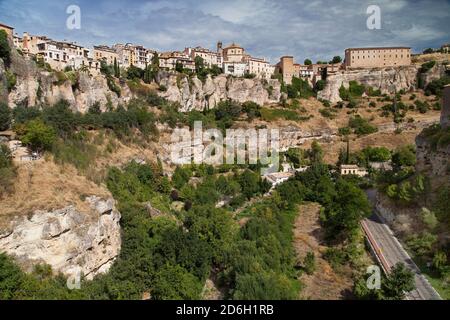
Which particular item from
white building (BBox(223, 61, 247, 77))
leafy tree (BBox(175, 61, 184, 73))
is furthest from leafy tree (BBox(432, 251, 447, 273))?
white building (BBox(223, 61, 247, 77))

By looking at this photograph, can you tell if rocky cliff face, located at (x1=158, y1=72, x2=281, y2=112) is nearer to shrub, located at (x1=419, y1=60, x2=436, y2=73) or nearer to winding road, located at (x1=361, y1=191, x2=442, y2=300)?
shrub, located at (x1=419, y1=60, x2=436, y2=73)

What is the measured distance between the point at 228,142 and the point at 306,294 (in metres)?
27.1

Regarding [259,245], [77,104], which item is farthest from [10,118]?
[259,245]

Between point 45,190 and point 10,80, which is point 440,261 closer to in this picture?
point 45,190

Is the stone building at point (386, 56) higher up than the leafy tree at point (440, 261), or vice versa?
the stone building at point (386, 56)

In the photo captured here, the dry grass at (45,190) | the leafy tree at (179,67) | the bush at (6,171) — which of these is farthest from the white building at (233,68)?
the bush at (6,171)

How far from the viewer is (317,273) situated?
22.6 meters

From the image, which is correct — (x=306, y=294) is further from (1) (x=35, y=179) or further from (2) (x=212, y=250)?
(1) (x=35, y=179)

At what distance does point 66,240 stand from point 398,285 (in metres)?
16.9

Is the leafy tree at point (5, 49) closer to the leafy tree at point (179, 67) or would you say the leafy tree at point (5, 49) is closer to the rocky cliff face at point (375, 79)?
the leafy tree at point (179, 67)

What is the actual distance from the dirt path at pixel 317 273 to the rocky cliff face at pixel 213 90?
2655 centimetres

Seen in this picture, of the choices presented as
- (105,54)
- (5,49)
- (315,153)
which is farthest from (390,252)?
(105,54)

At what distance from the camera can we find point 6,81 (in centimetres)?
2822

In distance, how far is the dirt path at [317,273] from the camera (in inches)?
801
